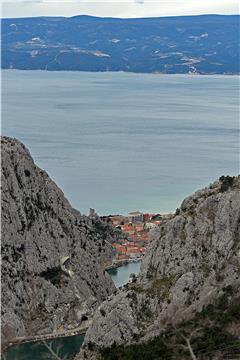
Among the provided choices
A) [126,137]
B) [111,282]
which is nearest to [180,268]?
[111,282]

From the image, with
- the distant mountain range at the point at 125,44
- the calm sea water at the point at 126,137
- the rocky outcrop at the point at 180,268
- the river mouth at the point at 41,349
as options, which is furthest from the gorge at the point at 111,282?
the distant mountain range at the point at 125,44

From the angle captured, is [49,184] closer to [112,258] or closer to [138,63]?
[112,258]

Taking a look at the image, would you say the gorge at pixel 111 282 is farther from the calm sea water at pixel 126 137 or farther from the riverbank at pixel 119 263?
the calm sea water at pixel 126 137

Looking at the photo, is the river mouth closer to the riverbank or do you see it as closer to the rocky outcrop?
the rocky outcrop

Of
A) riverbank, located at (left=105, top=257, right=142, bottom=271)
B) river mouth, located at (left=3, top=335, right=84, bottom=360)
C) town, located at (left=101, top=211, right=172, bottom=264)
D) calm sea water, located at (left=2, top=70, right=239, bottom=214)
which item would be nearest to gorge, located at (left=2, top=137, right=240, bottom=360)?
riverbank, located at (left=105, top=257, right=142, bottom=271)

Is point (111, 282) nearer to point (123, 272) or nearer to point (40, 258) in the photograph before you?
point (40, 258)

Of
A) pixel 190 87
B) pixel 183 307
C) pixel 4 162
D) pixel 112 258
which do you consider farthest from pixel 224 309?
pixel 190 87
